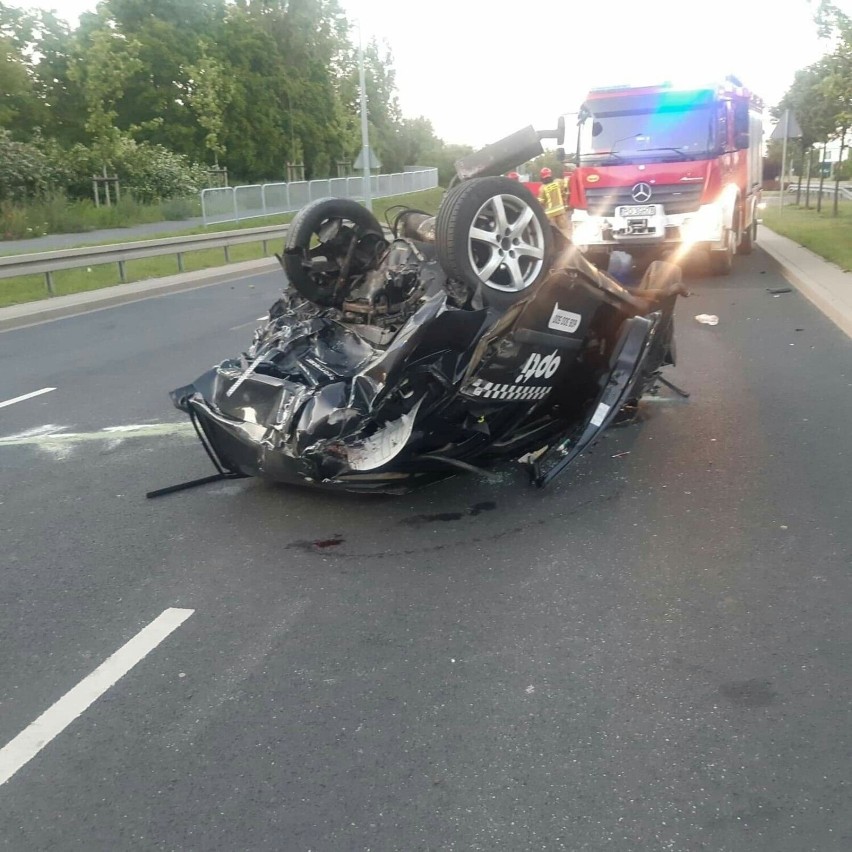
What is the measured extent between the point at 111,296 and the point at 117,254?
1.98m

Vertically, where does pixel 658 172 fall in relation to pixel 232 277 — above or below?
above

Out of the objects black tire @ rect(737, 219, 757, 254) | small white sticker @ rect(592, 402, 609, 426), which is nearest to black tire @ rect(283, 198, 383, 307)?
small white sticker @ rect(592, 402, 609, 426)

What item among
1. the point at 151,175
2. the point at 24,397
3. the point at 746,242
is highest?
the point at 151,175

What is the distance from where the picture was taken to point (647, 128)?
14531mm

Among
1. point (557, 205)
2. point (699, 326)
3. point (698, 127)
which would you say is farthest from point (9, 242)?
point (699, 326)

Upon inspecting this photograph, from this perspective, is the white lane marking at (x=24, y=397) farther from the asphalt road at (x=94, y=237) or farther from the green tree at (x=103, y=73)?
the green tree at (x=103, y=73)

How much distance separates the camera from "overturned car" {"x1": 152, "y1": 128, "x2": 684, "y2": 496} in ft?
15.6

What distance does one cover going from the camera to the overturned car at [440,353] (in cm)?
477

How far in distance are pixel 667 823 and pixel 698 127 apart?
13381mm

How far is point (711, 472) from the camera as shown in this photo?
5562 mm

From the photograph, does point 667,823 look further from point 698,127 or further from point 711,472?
point 698,127

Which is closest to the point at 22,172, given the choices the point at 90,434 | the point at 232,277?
the point at 232,277

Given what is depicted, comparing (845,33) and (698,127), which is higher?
(845,33)

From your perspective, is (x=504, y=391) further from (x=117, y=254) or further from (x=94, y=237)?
(x=94, y=237)
